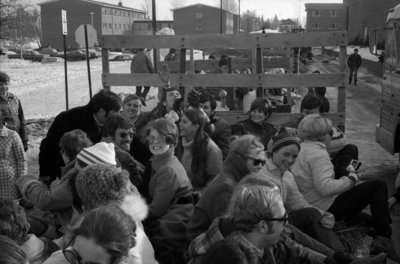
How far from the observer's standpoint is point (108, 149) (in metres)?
3.71

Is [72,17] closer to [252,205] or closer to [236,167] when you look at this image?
[236,167]


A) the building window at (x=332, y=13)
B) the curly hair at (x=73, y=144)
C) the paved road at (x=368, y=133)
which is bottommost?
the paved road at (x=368, y=133)

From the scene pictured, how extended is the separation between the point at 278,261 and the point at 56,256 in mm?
1344

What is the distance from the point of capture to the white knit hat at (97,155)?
11.7ft

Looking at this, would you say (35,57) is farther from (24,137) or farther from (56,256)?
(56,256)

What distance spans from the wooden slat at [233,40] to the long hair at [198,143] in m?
2.96

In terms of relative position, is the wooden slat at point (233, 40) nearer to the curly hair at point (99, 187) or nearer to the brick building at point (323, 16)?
the curly hair at point (99, 187)

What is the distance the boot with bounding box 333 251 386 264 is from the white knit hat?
5.60 feet

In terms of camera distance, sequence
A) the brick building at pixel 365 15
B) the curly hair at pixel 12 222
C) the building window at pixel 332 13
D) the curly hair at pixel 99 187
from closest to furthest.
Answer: the curly hair at pixel 12 222 → the curly hair at pixel 99 187 → the brick building at pixel 365 15 → the building window at pixel 332 13

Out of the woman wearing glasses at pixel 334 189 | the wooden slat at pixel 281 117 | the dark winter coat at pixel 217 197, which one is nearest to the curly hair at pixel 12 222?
the dark winter coat at pixel 217 197

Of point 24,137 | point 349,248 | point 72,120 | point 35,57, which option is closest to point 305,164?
point 349,248

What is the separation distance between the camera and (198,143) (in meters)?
4.84

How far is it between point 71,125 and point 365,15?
59754 mm

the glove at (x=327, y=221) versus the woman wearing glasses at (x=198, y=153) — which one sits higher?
the woman wearing glasses at (x=198, y=153)
